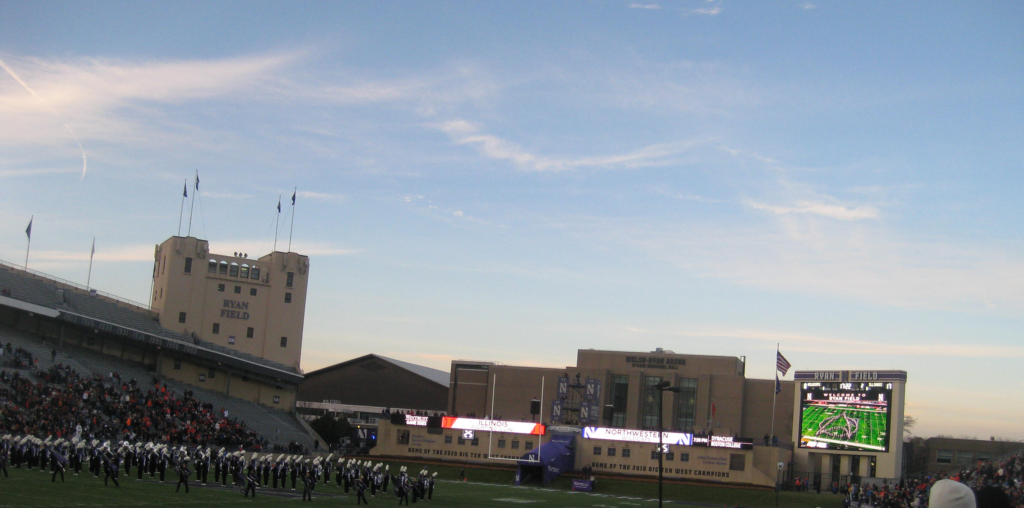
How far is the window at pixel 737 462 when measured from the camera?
7244 centimetres

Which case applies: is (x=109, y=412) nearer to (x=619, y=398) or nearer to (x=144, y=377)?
(x=144, y=377)

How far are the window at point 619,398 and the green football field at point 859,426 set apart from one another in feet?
61.6

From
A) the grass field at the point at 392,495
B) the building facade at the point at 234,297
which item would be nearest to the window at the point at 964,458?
the grass field at the point at 392,495

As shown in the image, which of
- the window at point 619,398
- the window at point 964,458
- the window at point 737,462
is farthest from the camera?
the window at point 619,398

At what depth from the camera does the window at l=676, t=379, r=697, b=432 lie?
86.2 m

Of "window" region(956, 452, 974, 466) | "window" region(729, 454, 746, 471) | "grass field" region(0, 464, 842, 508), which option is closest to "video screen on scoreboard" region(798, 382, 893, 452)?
"window" region(729, 454, 746, 471)

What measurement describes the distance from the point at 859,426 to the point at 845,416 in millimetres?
1584

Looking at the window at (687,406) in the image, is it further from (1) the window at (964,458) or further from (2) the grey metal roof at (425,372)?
(2) the grey metal roof at (425,372)

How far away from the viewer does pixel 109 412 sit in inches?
2425

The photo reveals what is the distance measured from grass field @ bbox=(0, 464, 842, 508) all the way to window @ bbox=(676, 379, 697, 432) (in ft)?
54.3

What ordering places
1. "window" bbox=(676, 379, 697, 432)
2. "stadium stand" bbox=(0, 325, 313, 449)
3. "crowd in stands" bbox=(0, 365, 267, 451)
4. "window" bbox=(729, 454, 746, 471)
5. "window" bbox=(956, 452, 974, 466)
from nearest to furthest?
"crowd in stands" bbox=(0, 365, 267, 451), "stadium stand" bbox=(0, 325, 313, 449), "window" bbox=(729, 454, 746, 471), "window" bbox=(956, 452, 974, 466), "window" bbox=(676, 379, 697, 432)

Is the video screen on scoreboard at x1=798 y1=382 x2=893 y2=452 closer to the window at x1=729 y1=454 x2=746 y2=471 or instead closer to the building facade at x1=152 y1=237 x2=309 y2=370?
the window at x1=729 y1=454 x2=746 y2=471

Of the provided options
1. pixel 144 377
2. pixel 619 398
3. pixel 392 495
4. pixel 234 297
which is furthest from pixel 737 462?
pixel 234 297

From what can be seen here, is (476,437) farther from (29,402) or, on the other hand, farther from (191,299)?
(29,402)
